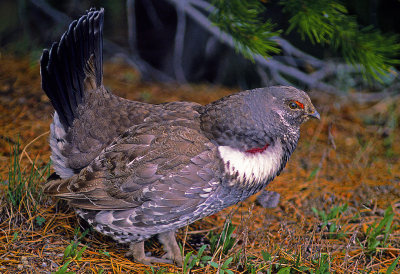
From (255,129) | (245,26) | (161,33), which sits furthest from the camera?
(161,33)

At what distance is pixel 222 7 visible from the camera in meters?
3.59

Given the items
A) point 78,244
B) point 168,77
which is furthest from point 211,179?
point 168,77

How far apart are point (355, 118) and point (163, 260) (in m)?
3.47

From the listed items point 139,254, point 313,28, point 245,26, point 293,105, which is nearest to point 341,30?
point 313,28

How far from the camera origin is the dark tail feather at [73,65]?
3.18m

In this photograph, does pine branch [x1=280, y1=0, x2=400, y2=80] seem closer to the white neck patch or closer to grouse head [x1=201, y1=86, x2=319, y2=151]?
grouse head [x1=201, y1=86, x2=319, y2=151]

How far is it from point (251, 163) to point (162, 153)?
597 millimetres

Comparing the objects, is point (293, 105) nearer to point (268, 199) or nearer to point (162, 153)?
point (162, 153)

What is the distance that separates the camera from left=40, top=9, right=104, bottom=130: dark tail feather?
3.18m

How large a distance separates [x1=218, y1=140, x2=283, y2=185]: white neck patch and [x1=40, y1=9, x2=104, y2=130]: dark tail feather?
119cm

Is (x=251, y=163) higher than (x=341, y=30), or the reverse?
(x=341, y=30)

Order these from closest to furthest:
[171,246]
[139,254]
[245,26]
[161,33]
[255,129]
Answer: [255,129]
[139,254]
[171,246]
[245,26]
[161,33]

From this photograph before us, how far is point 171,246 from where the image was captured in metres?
3.38

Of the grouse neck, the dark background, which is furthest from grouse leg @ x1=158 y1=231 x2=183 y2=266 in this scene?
the dark background
